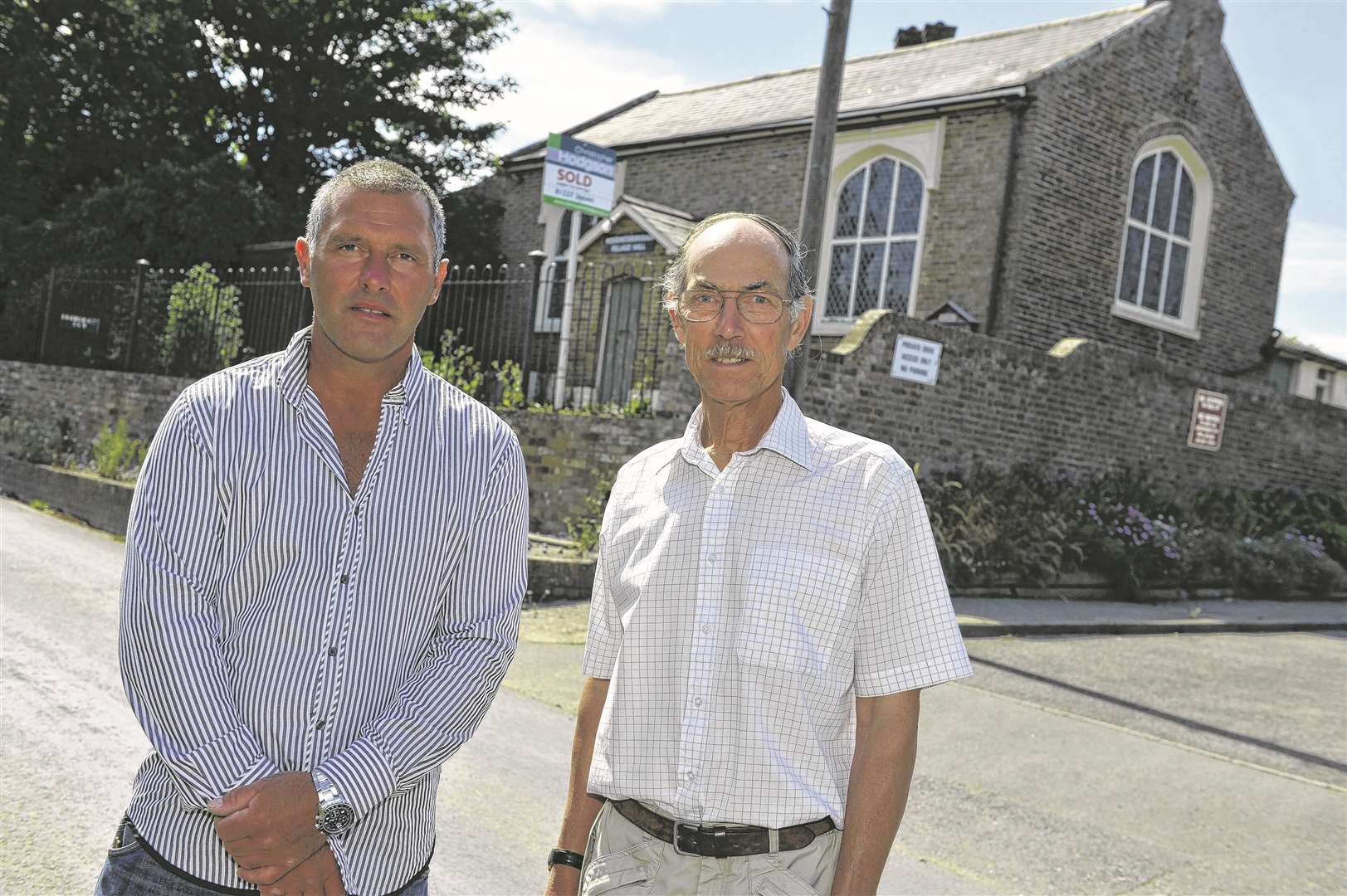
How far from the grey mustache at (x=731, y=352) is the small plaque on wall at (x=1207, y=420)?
16989mm

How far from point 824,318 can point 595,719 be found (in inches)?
686

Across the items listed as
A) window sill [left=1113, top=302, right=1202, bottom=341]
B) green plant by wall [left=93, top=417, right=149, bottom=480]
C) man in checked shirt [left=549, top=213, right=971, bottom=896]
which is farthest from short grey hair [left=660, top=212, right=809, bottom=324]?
window sill [left=1113, top=302, right=1202, bottom=341]

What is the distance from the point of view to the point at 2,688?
229 inches

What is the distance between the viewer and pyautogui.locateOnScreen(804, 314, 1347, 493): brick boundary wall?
43.3 ft

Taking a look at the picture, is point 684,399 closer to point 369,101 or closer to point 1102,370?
point 1102,370

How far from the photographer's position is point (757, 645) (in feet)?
6.95

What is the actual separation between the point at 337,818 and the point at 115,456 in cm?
1356

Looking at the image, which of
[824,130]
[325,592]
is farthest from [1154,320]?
[325,592]

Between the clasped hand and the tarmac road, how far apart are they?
243 centimetres

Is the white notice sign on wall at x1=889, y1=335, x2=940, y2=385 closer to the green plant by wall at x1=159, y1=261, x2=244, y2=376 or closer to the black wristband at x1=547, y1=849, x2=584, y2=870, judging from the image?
the green plant by wall at x1=159, y1=261, x2=244, y2=376

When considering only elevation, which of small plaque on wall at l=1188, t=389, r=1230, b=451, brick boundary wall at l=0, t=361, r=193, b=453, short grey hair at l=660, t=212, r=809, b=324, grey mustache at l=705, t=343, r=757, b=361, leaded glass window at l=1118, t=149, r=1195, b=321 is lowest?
brick boundary wall at l=0, t=361, r=193, b=453

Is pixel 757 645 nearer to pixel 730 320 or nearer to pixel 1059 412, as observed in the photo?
pixel 730 320

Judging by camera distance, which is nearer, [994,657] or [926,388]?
[994,657]

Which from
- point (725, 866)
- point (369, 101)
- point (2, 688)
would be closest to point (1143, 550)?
point (2, 688)
